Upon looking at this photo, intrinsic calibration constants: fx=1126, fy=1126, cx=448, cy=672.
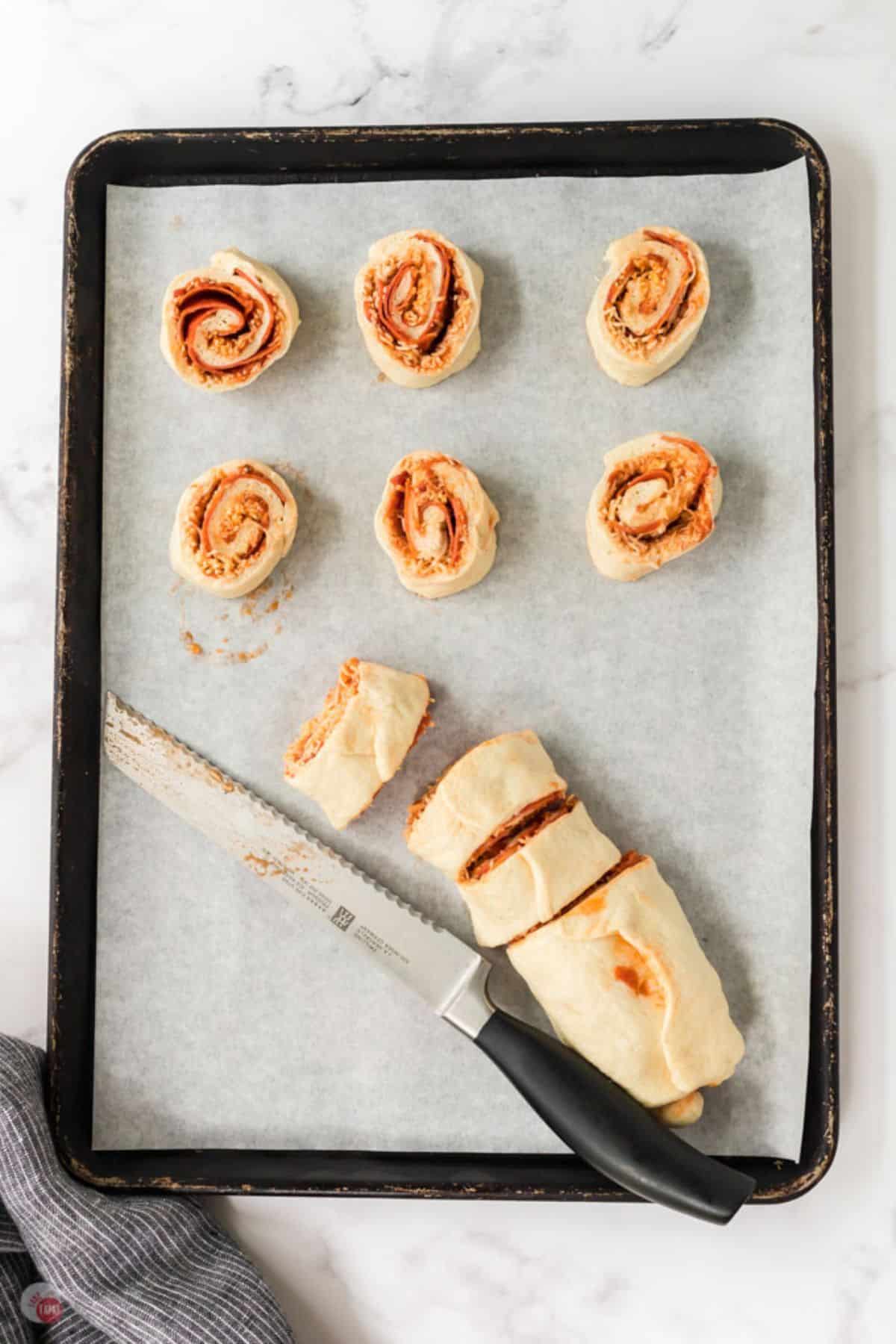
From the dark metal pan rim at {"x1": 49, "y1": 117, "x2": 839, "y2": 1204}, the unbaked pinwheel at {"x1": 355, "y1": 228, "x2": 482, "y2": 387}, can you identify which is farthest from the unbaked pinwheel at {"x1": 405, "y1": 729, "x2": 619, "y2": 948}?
the unbaked pinwheel at {"x1": 355, "y1": 228, "x2": 482, "y2": 387}

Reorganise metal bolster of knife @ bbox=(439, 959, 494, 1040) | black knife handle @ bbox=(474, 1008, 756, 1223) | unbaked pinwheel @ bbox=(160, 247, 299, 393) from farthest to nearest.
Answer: unbaked pinwheel @ bbox=(160, 247, 299, 393)
metal bolster of knife @ bbox=(439, 959, 494, 1040)
black knife handle @ bbox=(474, 1008, 756, 1223)

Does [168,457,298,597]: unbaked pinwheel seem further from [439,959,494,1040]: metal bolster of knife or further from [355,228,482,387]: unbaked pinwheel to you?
[439,959,494,1040]: metal bolster of knife

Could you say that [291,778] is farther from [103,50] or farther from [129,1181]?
[103,50]

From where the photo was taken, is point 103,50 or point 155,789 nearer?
point 155,789

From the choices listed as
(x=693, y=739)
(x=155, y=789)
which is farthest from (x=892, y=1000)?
(x=155, y=789)

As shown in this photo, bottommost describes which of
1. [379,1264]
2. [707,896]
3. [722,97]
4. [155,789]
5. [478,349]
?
[379,1264]

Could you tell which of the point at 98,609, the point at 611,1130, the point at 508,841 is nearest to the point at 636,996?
the point at 611,1130
